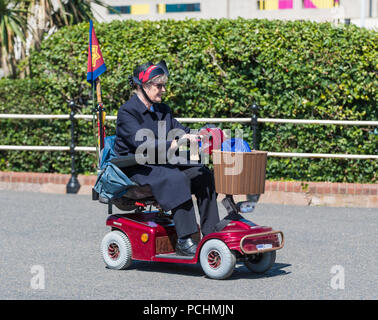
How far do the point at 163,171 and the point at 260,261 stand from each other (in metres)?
1.06

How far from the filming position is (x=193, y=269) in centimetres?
687

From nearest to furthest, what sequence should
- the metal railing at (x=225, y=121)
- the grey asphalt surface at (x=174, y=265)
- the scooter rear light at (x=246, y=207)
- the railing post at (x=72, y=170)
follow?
1. the grey asphalt surface at (x=174, y=265)
2. the scooter rear light at (x=246, y=207)
3. the metal railing at (x=225, y=121)
4. the railing post at (x=72, y=170)

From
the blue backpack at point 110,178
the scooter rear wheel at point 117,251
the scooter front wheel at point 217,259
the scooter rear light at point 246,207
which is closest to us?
the scooter front wheel at point 217,259

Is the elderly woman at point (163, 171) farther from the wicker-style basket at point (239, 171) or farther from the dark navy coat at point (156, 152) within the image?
the wicker-style basket at point (239, 171)

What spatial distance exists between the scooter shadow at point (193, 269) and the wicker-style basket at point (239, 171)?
0.77 meters

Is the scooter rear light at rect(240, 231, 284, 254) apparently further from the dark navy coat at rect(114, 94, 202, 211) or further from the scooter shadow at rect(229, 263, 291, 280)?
the dark navy coat at rect(114, 94, 202, 211)

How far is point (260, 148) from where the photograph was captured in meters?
11.6

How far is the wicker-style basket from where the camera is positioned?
6.02 metres

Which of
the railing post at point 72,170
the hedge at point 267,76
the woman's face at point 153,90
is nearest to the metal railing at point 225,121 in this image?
the railing post at point 72,170

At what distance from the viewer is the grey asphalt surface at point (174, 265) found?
5.84 metres

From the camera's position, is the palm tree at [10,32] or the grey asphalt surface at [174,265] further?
the palm tree at [10,32]

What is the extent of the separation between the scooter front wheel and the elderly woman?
183 millimetres

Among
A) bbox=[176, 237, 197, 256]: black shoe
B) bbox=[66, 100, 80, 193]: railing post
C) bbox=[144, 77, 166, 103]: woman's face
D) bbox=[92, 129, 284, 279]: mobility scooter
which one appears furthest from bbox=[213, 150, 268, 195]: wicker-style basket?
bbox=[66, 100, 80, 193]: railing post

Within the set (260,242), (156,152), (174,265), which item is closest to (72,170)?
(174,265)
